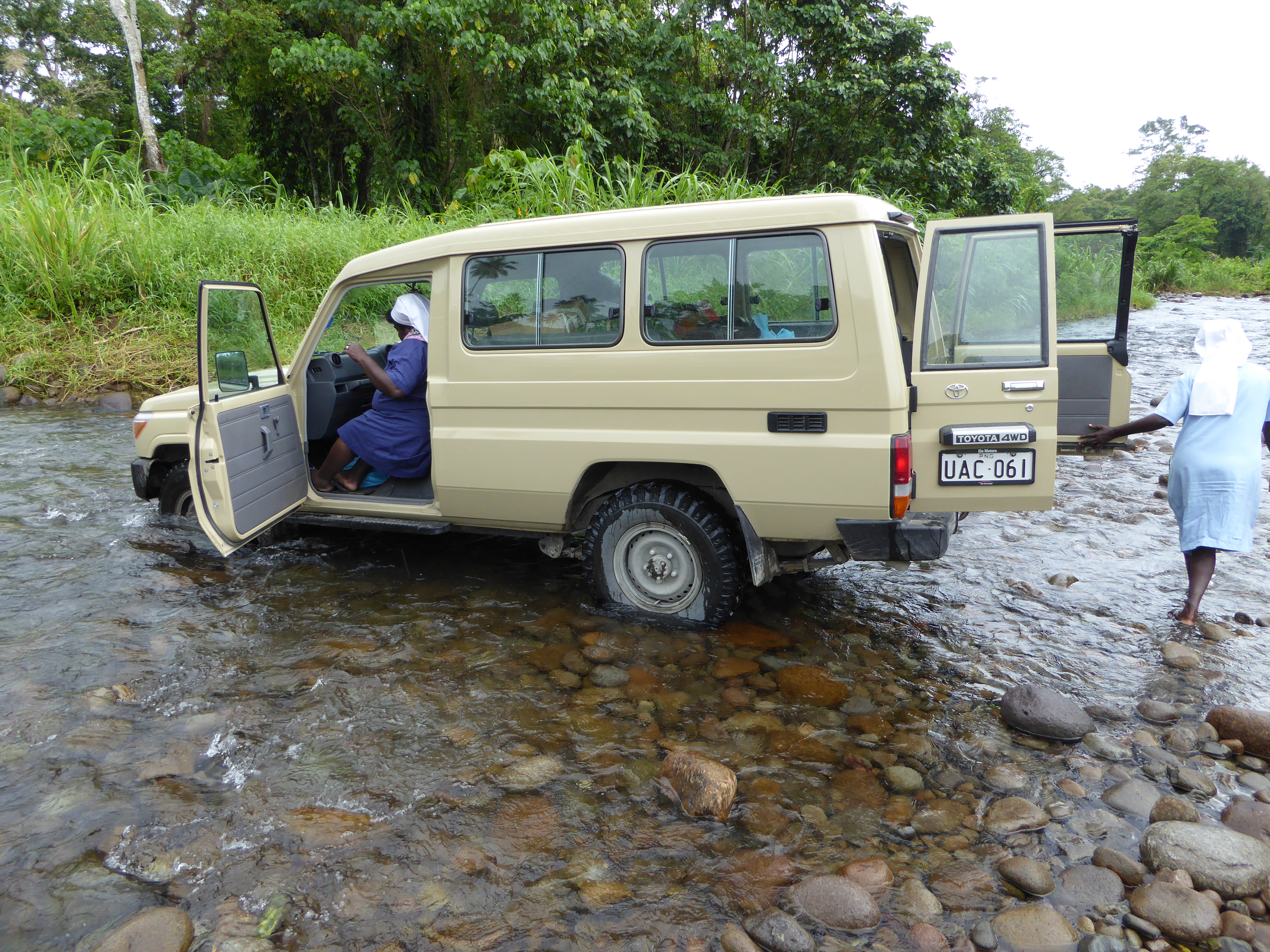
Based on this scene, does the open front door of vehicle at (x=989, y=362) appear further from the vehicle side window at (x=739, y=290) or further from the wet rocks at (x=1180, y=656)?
the wet rocks at (x=1180, y=656)

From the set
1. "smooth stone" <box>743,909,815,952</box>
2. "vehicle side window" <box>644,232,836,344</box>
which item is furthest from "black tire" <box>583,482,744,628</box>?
"smooth stone" <box>743,909,815,952</box>

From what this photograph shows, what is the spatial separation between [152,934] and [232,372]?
3037 mm

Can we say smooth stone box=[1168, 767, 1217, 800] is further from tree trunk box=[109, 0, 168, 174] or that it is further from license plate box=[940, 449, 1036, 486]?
tree trunk box=[109, 0, 168, 174]

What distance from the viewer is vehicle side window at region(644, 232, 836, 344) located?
383 centimetres

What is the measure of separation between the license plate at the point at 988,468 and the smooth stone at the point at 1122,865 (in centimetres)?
151

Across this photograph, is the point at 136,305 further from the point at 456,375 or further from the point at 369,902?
the point at 369,902

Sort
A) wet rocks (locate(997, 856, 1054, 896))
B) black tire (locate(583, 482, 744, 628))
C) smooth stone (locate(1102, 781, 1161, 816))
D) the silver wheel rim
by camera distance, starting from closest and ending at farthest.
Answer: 1. wet rocks (locate(997, 856, 1054, 896))
2. smooth stone (locate(1102, 781, 1161, 816))
3. black tire (locate(583, 482, 744, 628))
4. the silver wheel rim

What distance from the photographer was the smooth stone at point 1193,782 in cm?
315

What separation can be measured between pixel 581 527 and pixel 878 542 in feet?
5.37

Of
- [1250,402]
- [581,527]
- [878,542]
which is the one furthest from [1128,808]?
[581,527]

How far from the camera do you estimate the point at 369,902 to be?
2.67 meters

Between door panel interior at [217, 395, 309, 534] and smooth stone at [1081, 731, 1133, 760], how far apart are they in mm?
4236

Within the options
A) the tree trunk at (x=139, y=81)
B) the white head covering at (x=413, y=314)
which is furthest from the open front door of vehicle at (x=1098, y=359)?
the tree trunk at (x=139, y=81)

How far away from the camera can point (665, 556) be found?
448 centimetres
